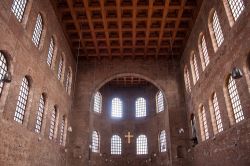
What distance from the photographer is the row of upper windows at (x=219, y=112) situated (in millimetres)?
11367

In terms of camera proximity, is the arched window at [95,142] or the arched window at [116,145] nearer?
the arched window at [95,142]

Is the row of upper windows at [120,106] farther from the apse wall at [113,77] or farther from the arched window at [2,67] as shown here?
the arched window at [2,67]

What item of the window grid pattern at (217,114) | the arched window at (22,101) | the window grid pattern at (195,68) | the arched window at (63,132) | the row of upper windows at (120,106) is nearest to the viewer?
the arched window at (22,101)

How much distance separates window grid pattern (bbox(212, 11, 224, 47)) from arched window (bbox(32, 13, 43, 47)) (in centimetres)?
1061

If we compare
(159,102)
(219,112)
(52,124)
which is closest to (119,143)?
(159,102)

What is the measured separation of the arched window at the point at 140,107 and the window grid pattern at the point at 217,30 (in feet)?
58.3

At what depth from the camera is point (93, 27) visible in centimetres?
1955

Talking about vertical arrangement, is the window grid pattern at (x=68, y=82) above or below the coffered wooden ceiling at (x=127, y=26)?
below

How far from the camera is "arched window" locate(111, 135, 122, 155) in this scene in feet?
93.6

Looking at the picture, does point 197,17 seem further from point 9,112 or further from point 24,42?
point 9,112

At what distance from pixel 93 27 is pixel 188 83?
9.63 metres

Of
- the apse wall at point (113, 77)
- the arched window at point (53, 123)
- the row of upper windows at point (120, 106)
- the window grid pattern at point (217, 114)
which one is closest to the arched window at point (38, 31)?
the arched window at point (53, 123)

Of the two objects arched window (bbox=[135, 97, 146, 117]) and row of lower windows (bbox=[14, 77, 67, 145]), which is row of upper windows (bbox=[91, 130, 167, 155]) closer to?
arched window (bbox=[135, 97, 146, 117])

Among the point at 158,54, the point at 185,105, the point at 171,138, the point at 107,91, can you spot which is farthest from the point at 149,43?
the point at 107,91
